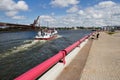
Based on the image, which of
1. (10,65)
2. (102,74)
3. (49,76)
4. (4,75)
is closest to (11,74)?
(4,75)

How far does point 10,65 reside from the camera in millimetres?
17000

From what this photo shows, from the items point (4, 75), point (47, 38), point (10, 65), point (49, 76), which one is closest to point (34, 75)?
point (49, 76)

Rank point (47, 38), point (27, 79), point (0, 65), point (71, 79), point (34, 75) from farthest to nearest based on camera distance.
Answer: point (47, 38)
point (0, 65)
point (71, 79)
point (34, 75)
point (27, 79)

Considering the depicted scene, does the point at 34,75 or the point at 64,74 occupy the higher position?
the point at 34,75

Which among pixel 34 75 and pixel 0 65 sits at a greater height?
pixel 34 75

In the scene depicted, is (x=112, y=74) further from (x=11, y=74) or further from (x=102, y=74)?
(x=11, y=74)

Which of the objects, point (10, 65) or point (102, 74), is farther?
point (10, 65)

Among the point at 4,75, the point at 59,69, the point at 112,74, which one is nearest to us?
the point at 112,74

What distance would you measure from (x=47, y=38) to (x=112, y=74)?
46704mm

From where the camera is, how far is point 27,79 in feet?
18.4

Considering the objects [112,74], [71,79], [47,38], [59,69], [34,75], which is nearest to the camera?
[34,75]

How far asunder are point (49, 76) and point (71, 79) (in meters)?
0.94

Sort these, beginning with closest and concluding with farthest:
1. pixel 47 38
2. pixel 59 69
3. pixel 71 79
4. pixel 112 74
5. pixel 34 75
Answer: pixel 34 75
pixel 71 79
pixel 112 74
pixel 59 69
pixel 47 38

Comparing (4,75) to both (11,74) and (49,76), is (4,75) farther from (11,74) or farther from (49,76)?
(49,76)
